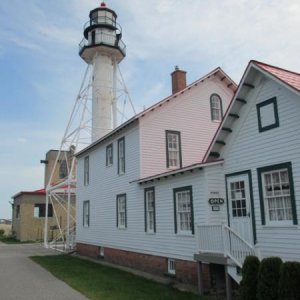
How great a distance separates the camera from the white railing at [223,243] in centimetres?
1086

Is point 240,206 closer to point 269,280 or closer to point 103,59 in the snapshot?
point 269,280

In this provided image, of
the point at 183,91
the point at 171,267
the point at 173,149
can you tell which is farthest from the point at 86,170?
the point at 171,267

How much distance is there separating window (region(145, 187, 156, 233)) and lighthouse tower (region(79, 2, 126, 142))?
39.8 ft

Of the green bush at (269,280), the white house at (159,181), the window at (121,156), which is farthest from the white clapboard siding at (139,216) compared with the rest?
the green bush at (269,280)

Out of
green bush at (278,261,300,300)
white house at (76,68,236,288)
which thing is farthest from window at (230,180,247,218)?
green bush at (278,261,300,300)

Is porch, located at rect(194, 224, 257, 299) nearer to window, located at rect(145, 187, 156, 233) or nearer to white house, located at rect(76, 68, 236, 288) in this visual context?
white house, located at rect(76, 68, 236, 288)

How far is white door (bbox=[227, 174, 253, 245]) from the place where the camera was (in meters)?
12.1

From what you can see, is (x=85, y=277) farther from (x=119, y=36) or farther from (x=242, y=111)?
(x=119, y=36)

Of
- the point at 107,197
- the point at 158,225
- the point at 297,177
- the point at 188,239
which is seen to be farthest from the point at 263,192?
the point at 107,197

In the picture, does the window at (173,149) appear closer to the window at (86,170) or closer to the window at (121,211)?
the window at (121,211)

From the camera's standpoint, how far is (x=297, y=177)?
34.6ft

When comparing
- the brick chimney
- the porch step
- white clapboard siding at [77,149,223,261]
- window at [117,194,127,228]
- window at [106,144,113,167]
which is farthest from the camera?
window at [106,144,113,167]

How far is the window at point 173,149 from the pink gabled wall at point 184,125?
21 cm

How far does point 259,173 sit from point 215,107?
9.34 metres
